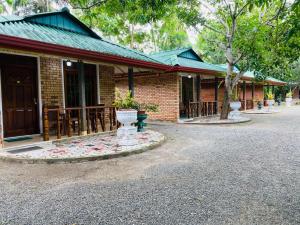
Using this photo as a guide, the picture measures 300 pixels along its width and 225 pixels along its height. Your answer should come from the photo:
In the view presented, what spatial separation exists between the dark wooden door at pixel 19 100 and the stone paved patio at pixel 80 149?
5.02 ft

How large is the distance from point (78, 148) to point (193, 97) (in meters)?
10.9

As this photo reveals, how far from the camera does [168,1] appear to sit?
15.9 feet

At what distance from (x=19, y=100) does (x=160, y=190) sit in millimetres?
5848

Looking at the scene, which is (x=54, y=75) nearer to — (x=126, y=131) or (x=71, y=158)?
(x=126, y=131)

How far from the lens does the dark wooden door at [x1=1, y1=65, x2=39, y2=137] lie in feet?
23.0

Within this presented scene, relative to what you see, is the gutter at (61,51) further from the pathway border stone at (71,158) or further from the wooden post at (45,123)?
the pathway border stone at (71,158)

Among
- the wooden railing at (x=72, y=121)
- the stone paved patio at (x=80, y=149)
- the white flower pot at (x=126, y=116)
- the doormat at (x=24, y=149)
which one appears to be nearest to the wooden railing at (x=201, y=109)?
the wooden railing at (x=72, y=121)

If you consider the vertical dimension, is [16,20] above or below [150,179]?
above

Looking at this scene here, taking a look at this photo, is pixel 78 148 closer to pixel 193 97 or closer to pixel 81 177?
pixel 81 177

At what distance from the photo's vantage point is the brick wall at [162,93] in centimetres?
1198

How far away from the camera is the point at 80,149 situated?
5.88 m

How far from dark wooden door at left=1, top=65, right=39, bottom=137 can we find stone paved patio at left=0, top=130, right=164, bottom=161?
1530 millimetres

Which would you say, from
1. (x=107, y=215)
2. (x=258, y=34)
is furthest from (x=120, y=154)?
(x=258, y=34)

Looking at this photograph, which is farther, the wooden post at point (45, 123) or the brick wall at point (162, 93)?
the brick wall at point (162, 93)
